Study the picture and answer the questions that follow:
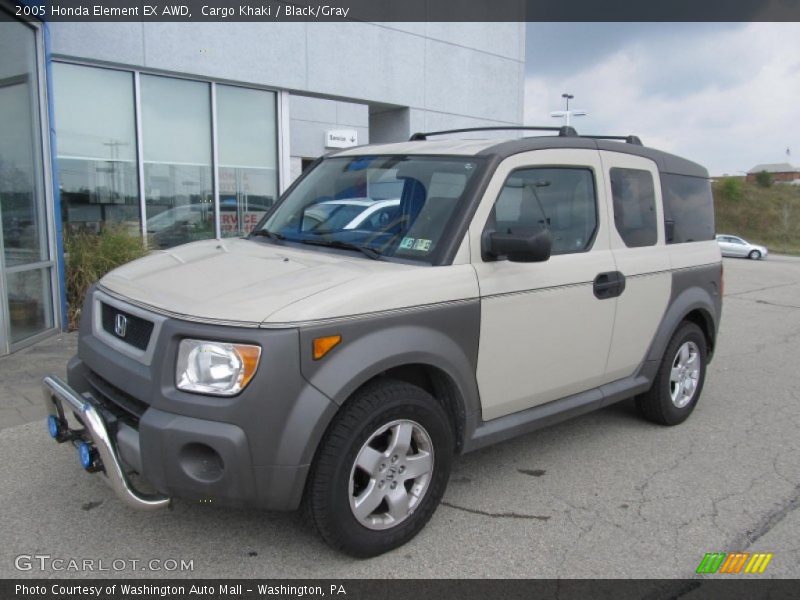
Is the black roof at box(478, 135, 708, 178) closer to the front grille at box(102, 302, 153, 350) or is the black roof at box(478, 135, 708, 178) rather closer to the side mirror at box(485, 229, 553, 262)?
the side mirror at box(485, 229, 553, 262)

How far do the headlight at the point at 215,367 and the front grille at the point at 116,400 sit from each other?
36cm

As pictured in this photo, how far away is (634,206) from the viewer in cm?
445

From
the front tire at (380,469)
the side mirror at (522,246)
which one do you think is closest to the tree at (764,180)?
the side mirror at (522,246)

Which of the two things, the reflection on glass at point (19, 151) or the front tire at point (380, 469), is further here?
the reflection on glass at point (19, 151)

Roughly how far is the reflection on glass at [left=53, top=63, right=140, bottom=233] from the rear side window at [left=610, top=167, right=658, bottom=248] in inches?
261

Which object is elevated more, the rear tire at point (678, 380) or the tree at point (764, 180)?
the tree at point (764, 180)

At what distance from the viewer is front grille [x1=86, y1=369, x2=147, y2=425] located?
2922mm

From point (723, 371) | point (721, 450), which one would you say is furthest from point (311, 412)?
point (723, 371)

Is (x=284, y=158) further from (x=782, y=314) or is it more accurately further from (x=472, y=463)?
(x=782, y=314)

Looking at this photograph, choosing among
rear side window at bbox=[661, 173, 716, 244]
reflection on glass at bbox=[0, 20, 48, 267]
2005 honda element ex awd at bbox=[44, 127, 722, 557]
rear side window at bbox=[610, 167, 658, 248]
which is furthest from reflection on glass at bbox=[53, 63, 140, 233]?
rear side window at bbox=[661, 173, 716, 244]

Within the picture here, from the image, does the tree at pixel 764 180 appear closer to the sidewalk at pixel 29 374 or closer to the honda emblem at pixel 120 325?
the sidewalk at pixel 29 374

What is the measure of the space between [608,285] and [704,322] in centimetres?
155

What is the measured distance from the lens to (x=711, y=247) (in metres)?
5.20

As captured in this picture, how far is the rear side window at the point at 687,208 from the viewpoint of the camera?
4.77 metres
